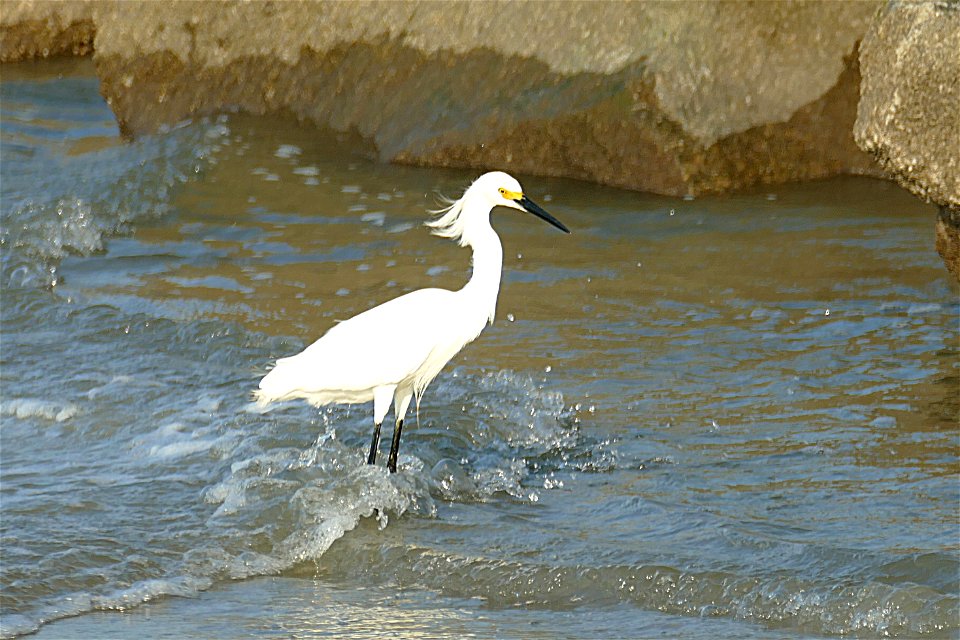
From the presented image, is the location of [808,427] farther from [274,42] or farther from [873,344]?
[274,42]

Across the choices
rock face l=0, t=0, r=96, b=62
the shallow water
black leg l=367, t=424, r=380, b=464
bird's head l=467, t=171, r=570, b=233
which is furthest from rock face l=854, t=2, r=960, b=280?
rock face l=0, t=0, r=96, b=62

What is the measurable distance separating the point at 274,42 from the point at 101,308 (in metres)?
2.97

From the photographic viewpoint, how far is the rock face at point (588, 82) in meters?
7.77

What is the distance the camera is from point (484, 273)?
195 inches

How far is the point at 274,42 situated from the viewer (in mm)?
9172

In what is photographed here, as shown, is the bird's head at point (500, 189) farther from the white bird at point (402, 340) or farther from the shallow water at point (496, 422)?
the shallow water at point (496, 422)

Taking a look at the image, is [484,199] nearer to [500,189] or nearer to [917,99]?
[500,189]

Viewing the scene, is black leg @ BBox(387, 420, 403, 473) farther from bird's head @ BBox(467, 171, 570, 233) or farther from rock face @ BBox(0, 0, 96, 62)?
rock face @ BBox(0, 0, 96, 62)

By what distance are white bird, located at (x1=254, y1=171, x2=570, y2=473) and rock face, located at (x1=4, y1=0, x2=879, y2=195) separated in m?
2.95

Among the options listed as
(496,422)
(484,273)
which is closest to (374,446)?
(496,422)

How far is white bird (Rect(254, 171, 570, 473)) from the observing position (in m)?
4.88

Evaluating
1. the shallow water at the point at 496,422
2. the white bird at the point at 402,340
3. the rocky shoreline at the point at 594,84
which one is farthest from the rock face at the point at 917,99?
the rocky shoreline at the point at 594,84

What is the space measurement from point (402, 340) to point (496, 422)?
710 mm

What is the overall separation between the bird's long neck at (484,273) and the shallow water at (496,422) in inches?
23.8
